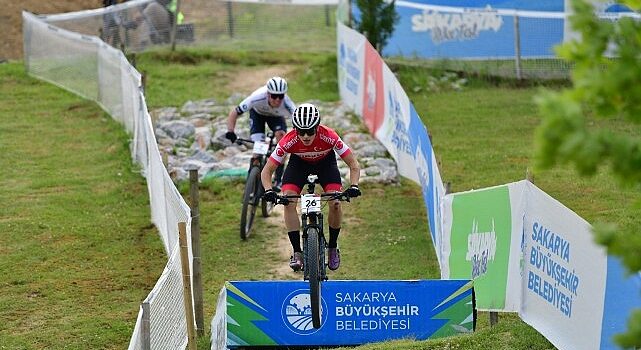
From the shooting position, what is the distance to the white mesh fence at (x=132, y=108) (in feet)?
28.1

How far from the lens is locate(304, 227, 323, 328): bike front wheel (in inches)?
375

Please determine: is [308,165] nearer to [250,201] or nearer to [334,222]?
[334,222]

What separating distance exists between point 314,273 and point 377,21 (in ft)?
45.3

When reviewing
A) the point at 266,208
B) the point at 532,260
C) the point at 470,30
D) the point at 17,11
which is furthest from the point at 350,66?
the point at 532,260

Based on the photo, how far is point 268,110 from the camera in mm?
14023

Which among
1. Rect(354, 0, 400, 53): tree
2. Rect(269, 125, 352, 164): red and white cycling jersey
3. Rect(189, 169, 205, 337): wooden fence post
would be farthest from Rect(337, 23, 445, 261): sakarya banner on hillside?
Rect(189, 169, 205, 337): wooden fence post

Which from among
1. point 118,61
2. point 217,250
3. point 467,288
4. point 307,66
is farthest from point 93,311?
point 307,66

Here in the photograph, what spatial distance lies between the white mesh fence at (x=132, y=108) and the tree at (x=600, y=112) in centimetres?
422

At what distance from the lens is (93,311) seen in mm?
11281

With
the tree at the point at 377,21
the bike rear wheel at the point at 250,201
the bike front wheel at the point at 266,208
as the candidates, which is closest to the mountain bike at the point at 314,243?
the bike rear wheel at the point at 250,201

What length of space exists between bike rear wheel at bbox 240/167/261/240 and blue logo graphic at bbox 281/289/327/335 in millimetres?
3646

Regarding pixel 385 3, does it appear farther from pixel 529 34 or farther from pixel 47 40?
pixel 47 40

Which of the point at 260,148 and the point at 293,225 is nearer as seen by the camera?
the point at 293,225

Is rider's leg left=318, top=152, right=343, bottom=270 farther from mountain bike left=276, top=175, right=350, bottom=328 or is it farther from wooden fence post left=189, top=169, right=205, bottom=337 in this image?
wooden fence post left=189, top=169, right=205, bottom=337
